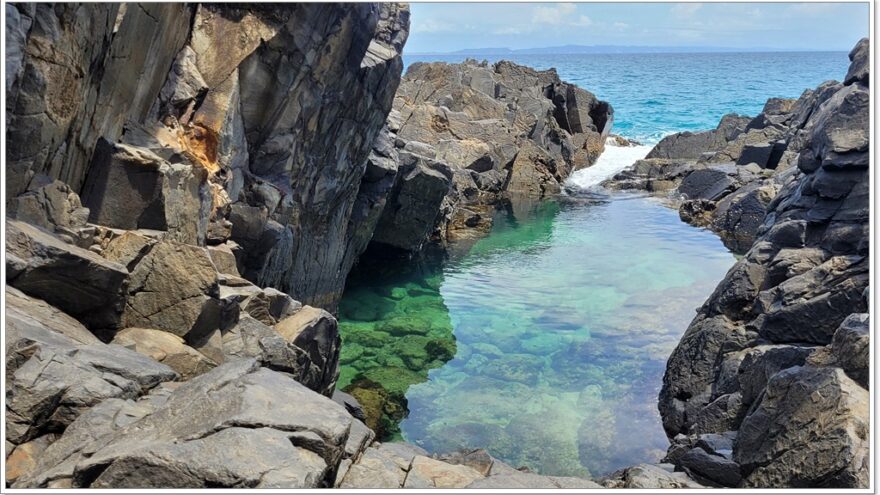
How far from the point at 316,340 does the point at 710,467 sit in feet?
26.3

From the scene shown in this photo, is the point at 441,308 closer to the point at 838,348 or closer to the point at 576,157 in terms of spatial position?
the point at 838,348

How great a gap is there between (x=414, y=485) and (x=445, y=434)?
341 inches

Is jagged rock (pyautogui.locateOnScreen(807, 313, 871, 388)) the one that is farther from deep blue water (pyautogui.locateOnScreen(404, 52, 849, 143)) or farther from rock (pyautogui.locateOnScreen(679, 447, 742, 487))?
deep blue water (pyautogui.locateOnScreen(404, 52, 849, 143))

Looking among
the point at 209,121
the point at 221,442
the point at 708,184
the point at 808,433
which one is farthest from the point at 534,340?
the point at 708,184

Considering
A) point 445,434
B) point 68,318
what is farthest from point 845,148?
point 68,318

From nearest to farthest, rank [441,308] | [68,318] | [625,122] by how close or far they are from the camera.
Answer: [68,318] < [441,308] < [625,122]

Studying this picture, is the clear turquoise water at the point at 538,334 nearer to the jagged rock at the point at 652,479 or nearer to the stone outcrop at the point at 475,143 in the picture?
the stone outcrop at the point at 475,143

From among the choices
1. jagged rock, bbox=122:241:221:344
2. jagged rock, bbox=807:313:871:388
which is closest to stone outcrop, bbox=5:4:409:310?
jagged rock, bbox=122:241:221:344

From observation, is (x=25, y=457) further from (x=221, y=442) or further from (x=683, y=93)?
(x=683, y=93)

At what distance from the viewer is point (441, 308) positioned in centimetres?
2823

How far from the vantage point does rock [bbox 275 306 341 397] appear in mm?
14664

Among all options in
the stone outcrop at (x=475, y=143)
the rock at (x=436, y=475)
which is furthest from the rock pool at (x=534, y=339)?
the rock at (x=436, y=475)

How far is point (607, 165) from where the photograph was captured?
62156mm

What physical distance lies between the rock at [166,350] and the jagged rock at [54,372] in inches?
38.7
